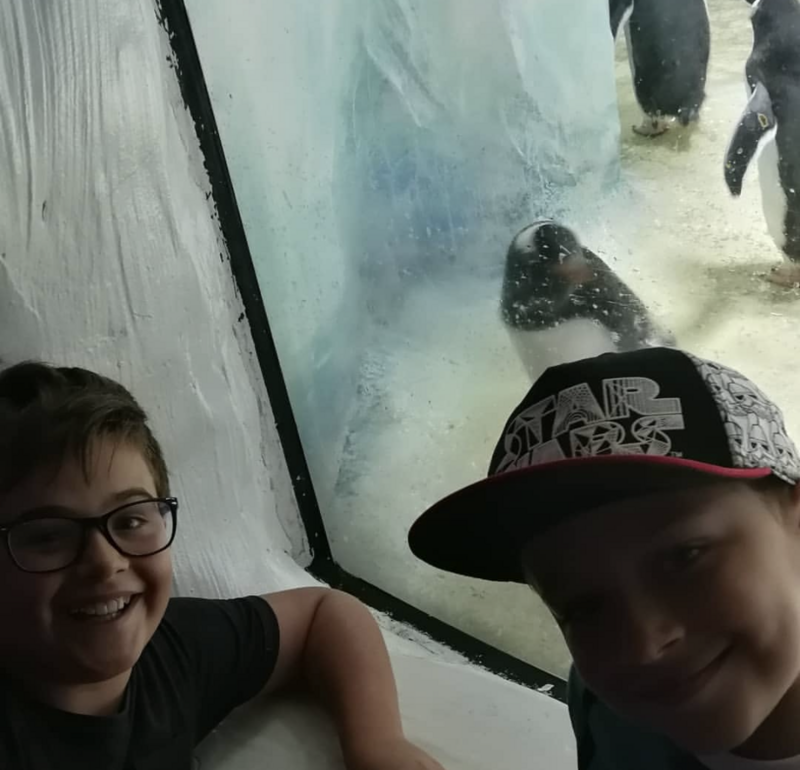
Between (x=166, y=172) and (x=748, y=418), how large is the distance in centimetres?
62

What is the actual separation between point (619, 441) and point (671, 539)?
5 cm

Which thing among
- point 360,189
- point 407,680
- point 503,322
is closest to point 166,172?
point 360,189

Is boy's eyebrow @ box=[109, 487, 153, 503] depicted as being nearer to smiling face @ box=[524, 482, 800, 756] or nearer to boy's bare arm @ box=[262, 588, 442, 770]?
boy's bare arm @ box=[262, 588, 442, 770]

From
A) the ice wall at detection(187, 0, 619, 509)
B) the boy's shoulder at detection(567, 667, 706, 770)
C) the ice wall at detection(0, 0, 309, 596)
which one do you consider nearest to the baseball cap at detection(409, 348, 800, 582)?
the boy's shoulder at detection(567, 667, 706, 770)

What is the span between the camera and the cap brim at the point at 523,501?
377 millimetres

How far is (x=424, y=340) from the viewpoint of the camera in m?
1.04

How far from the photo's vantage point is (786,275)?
0.90m

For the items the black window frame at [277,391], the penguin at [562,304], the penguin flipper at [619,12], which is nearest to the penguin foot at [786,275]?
the penguin at [562,304]

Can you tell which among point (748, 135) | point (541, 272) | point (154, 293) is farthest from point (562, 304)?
point (154, 293)

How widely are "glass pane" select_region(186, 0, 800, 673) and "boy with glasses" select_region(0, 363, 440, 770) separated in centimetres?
25

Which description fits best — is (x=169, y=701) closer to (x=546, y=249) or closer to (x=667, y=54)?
(x=546, y=249)

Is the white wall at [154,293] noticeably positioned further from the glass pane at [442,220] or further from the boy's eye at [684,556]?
the boy's eye at [684,556]

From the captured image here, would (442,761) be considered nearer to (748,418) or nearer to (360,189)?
(748,418)

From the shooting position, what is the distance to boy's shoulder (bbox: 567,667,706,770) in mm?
457
